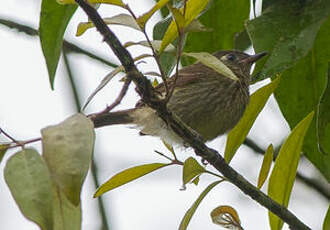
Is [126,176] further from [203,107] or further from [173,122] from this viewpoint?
[203,107]

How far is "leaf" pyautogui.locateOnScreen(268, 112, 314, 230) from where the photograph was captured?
8.33 ft

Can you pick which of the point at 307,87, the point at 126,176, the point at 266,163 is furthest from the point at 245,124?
the point at 126,176

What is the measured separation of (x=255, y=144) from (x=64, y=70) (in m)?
1.08

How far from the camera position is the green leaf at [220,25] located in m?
3.00

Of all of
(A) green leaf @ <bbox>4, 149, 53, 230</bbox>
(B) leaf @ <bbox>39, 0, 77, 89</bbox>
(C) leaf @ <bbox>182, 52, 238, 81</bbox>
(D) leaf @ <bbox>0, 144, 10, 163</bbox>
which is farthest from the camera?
(B) leaf @ <bbox>39, 0, 77, 89</bbox>

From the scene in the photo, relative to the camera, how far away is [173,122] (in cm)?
216

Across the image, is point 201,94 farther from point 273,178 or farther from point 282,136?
point 273,178

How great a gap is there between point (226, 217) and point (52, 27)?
0.91m

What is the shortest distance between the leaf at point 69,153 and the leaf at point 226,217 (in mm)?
1091

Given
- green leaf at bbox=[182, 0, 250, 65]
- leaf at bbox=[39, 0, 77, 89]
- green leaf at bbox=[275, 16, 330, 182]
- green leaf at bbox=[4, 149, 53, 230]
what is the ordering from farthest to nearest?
green leaf at bbox=[182, 0, 250, 65]
green leaf at bbox=[275, 16, 330, 182]
leaf at bbox=[39, 0, 77, 89]
green leaf at bbox=[4, 149, 53, 230]

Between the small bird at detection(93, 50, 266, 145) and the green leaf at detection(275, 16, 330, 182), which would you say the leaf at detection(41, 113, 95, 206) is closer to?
the green leaf at detection(275, 16, 330, 182)

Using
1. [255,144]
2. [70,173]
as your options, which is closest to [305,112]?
[255,144]

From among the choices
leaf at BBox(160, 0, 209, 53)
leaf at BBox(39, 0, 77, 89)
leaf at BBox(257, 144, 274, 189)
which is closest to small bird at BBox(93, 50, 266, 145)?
leaf at BBox(257, 144, 274, 189)

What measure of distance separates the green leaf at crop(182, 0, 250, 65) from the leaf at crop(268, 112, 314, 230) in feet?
2.21
